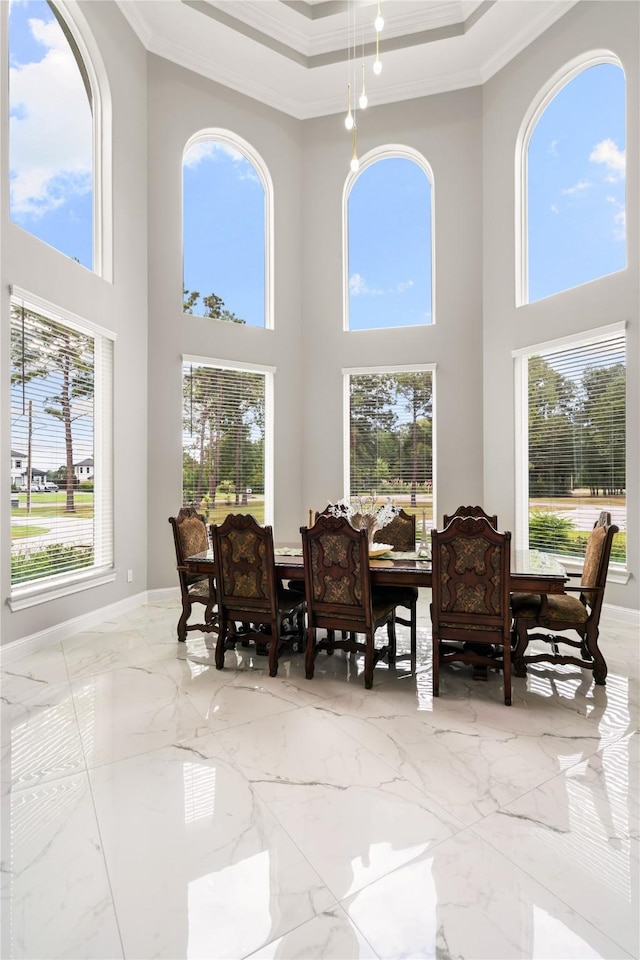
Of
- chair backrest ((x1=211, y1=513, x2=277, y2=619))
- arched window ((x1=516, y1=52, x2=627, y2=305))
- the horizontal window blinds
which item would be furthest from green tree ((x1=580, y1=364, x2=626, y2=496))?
chair backrest ((x1=211, y1=513, x2=277, y2=619))

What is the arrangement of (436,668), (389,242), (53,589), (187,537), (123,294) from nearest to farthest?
(436,668) < (53,589) < (187,537) < (123,294) < (389,242)

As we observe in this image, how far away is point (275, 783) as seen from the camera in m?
2.11

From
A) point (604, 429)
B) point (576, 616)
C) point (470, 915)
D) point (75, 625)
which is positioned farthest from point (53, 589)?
point (604, 429)

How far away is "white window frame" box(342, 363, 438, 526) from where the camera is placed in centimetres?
596

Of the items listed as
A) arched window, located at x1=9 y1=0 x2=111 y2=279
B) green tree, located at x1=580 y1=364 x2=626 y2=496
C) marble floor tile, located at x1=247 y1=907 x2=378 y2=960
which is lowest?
marble floor tile, located at x1=247 y1=907 x2=378 y2=960

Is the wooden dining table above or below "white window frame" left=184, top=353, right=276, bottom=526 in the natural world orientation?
below

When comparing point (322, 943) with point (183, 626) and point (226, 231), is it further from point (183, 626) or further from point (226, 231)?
point (226, 231)

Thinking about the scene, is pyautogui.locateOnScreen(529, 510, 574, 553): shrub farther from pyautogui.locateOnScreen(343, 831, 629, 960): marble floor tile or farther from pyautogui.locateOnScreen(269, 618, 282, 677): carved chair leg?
pyautogui.locateOnScreen(343, 831, 629, 960): marble floor tile

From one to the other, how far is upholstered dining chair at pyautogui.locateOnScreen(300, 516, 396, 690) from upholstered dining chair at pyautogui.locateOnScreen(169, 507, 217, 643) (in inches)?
42.0

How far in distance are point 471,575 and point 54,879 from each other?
2.21 m

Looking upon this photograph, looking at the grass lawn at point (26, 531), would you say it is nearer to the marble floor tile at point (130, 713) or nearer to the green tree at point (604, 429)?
the marble floor tile at point (130, 713)

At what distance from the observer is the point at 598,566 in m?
3.12

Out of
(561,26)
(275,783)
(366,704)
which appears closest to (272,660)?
(366,704)

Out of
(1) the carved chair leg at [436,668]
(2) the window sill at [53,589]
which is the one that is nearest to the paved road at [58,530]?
(2) the window sill at [53,589]
